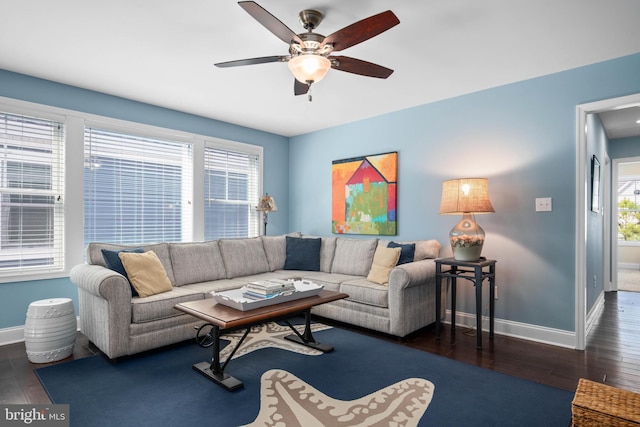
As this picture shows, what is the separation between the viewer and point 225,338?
327 cm

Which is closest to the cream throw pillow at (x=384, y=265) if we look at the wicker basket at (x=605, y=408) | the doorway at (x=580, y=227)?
the doorway at (x=580, y=227)

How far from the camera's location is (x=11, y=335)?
3209 millimetres

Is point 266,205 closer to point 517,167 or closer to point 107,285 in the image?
point 107,285

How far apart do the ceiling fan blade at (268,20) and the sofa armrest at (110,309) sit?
2.16m

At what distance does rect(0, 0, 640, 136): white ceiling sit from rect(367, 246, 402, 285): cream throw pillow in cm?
169

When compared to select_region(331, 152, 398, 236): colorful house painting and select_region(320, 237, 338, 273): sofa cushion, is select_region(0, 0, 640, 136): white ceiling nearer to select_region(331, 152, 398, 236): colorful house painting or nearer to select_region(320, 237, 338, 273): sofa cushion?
select_region(331, 152, 398, 236): colorful house painting

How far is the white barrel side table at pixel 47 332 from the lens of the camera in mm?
2748

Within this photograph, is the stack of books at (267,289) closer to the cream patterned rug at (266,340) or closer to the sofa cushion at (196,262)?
the cream patterned rug at (266,340)

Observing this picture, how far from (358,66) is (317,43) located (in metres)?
0.34

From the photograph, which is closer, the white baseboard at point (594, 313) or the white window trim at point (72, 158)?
the white window trim at point (72, 158)

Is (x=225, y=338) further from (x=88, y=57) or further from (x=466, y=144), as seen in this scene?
(x=466, y=144)

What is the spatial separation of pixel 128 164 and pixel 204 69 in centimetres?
162

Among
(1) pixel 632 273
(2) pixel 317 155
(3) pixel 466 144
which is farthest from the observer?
(1) pixel 632 273

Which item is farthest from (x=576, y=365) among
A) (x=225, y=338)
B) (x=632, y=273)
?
(x=632, y=273)
